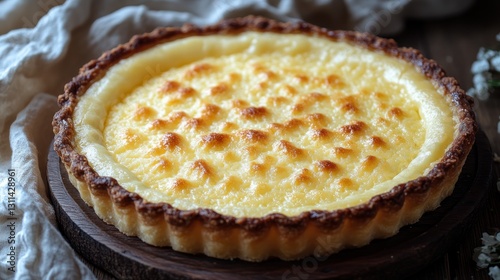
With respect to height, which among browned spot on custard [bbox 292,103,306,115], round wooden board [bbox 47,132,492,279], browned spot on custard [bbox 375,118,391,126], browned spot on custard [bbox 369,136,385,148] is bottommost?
round wooden board [bbox 47,132,492,279]

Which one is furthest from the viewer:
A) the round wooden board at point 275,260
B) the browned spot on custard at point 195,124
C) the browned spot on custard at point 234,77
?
the browned spot on custard at point 234,77

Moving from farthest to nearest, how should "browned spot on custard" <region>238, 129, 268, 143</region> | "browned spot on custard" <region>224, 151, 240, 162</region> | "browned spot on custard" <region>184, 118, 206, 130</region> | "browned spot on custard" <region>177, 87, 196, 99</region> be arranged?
1. "browned spot on custard" <region>177, 87, 196, 99</region>
2. "browned spot on custard" <region>184, 118, 206, 130</region>
3. "browned spot on custard" <region>238, 129, 268, 143</region>
4. "browned spot on custard" <region>224, 151, 240, 162</region>

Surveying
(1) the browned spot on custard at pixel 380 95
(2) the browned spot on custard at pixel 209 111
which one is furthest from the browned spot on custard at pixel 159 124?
(1) the browned spot on custard at pixel 380 95

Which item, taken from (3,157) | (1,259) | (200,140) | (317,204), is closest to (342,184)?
(317,204)

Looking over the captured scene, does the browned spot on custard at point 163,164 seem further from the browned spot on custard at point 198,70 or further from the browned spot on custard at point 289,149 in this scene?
the browned spot on custard at point 198,70

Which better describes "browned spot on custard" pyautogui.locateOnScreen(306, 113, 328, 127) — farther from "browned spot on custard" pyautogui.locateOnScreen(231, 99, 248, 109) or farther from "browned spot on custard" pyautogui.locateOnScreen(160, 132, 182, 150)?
"browned spot on custard" pyautogui.locateOnScreen(160, 132, 182, 150)

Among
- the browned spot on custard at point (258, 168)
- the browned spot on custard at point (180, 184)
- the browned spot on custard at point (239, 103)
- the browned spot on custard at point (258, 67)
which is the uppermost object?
the browned spot on custard at point (258, 67)

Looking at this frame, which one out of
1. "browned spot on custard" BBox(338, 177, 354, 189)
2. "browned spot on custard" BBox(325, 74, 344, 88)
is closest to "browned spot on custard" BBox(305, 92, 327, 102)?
"browned spot on custard" BBox(325, 74, 344, 88)

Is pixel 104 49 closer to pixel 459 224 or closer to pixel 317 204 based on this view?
pixel 317 204
